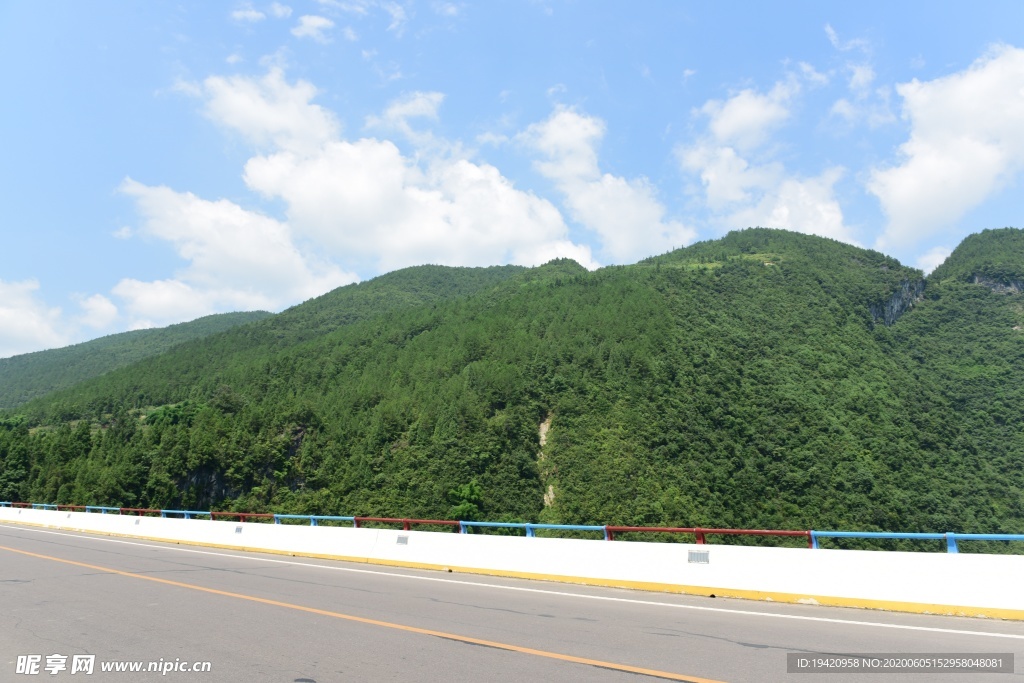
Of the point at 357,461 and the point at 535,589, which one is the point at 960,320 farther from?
the point at 535,589

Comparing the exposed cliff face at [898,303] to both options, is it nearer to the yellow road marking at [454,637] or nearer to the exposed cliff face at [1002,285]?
the exposed cliff face at [1002,285]

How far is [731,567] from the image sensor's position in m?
11.2

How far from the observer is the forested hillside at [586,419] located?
8550 cm

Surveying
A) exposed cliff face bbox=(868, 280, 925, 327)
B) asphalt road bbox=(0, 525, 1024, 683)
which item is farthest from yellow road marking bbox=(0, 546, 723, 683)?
exposed cliff face bbox=(868, 280, 925, 327)

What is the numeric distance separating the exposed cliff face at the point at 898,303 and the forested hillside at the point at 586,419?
5236 millimetres

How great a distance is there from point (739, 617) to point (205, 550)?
19362mm

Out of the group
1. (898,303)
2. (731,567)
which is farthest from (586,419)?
(898,303)

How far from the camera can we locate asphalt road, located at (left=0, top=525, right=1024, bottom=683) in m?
6.35

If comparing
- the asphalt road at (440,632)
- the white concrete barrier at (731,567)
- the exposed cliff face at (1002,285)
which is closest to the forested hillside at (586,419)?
the exposed cliff face at (1002,285)

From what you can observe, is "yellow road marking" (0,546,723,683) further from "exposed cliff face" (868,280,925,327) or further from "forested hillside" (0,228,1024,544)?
"exposed cliff face" (868,280,925,327)

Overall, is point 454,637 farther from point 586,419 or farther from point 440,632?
point 586,419

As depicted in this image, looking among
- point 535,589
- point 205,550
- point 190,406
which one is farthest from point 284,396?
point 535,589

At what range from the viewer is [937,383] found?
142 m

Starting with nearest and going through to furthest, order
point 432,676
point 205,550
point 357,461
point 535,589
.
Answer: point 432,676, point 535,589, point 205,550, point 357,461
